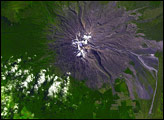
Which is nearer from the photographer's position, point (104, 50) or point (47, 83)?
point (104, 50)

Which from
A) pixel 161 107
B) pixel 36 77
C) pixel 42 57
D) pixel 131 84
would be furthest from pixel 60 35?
pixel 161 107

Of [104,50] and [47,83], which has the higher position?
[104,50]

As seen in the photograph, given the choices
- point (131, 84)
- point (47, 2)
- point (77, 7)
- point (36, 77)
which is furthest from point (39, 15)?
point (131, 84)

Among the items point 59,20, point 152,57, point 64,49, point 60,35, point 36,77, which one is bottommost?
point 36,77

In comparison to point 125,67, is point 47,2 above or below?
above

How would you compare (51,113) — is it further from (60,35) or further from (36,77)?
(60,35)

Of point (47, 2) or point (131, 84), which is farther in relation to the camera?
point (47, 2)
